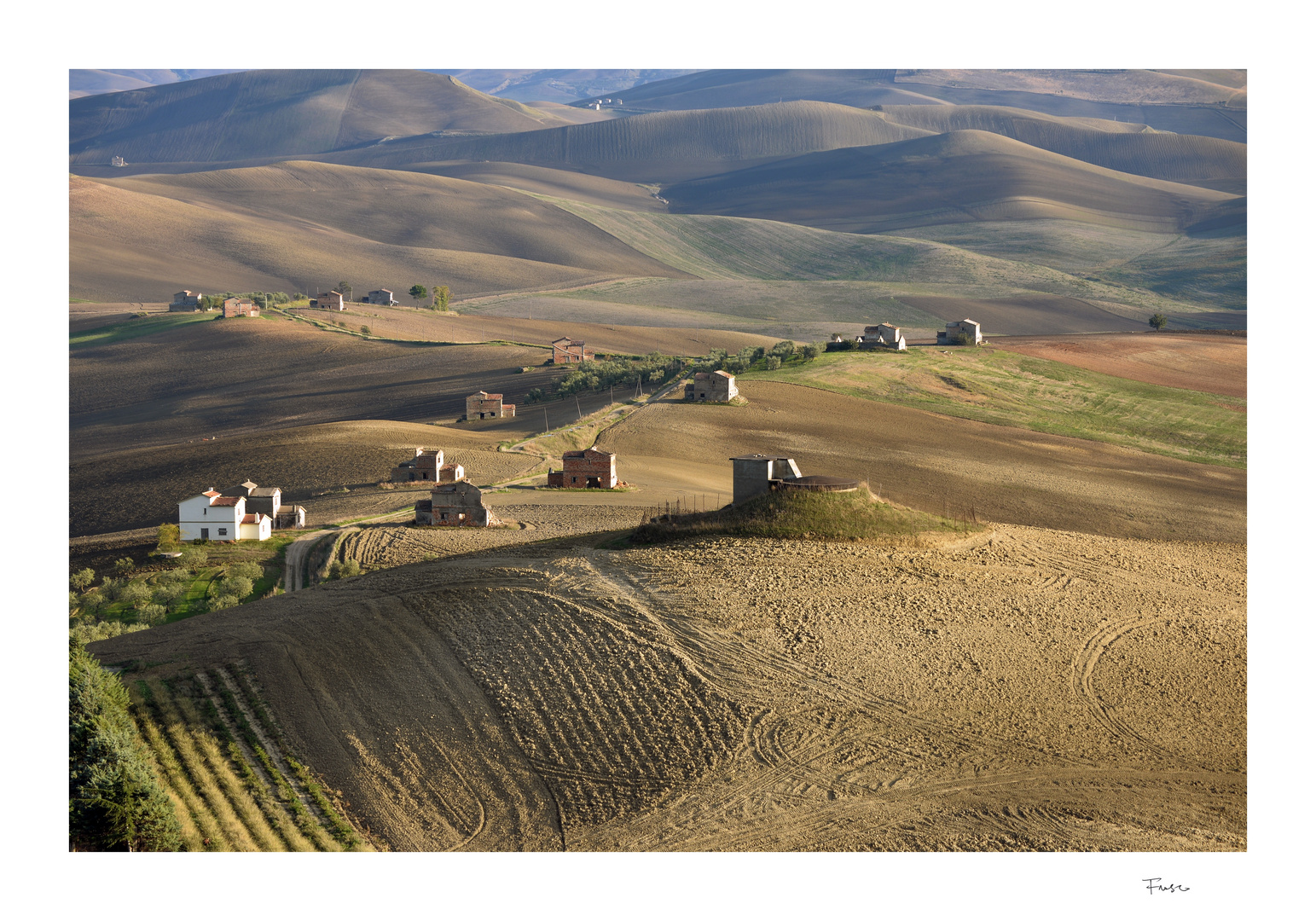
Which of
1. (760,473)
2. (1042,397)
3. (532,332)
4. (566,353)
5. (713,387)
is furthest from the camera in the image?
(532,332)

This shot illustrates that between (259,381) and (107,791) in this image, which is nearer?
(107,791)

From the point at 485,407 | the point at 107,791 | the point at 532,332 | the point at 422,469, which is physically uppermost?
the point at 532,332

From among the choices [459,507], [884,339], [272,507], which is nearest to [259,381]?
[272,507]

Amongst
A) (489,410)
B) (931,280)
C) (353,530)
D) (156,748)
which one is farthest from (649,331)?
(156,748)

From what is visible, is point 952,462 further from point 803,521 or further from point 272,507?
point 272,507

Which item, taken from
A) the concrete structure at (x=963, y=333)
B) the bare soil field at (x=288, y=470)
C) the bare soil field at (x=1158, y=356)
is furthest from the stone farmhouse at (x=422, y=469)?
the bare soil field at (x=1158, y=356)

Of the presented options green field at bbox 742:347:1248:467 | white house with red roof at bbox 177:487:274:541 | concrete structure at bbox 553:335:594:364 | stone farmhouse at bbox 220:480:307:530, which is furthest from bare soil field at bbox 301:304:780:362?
white house with red roof at bbox 177:487:274:541

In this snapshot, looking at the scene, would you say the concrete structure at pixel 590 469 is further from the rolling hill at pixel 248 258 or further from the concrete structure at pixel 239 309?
the rolling hill at pixel 248 258
